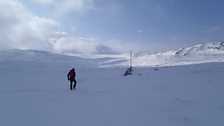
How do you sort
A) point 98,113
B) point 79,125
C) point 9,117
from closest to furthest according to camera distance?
point 79,125
point 9,117
point 98,113

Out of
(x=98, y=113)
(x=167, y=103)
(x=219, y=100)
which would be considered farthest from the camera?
(x=219, y=100)

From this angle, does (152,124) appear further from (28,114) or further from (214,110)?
(28,114)

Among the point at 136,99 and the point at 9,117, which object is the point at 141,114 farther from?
the point at 9,117

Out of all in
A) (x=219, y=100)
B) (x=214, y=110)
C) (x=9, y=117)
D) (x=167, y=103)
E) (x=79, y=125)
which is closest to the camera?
(x=79, y=125)

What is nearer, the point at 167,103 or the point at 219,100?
the point at 167,103

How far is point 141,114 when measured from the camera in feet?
32.0

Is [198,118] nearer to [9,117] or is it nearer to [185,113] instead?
[185,113]

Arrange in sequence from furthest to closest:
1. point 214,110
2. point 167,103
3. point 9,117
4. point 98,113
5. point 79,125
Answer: point 167,103, point 214,110, point 98,113, point 9,117, point 79,125

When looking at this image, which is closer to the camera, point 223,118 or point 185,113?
point 223,118

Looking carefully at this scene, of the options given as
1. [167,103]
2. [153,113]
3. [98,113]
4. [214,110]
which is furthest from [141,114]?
[214,110]

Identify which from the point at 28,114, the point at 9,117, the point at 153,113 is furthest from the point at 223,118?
the point at 9,117

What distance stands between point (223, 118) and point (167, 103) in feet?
10.7

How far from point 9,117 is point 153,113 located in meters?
6.44

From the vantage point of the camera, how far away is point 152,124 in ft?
27.8
